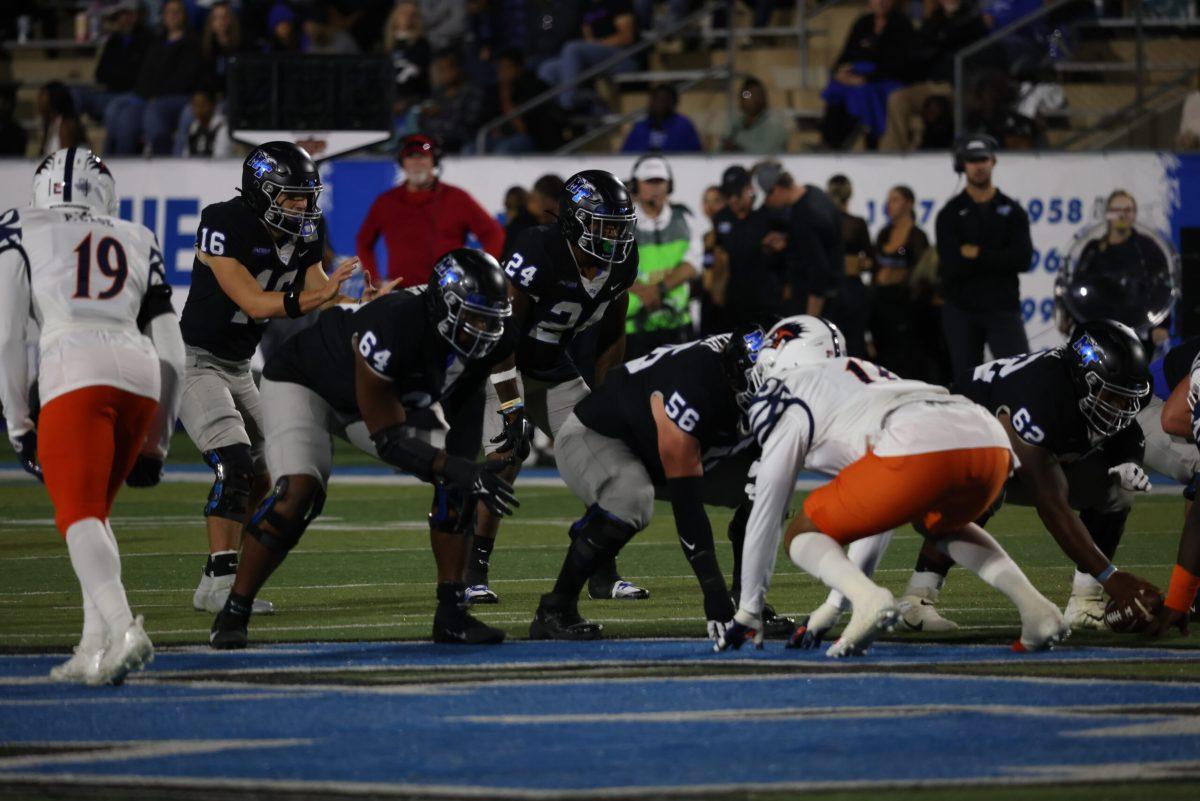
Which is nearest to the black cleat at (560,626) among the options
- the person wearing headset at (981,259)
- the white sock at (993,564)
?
the white sock at (993,564)

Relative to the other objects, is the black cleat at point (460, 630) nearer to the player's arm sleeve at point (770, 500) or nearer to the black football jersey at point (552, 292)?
the player's arm sleeve at point (770, 500)

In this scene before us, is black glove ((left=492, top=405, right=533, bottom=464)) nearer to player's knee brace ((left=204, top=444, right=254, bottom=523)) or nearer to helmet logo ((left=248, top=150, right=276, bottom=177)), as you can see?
player's knee brace ((left=204, top=444, right=254, bottom=523))

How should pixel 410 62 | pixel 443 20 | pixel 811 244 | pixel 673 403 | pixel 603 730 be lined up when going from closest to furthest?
pixel 603 730 → pixel 673 403 → pixel 811 244 → pixel 410 62 → pixel 443 20

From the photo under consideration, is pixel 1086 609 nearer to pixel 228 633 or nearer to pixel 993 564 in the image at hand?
pixel 993 564

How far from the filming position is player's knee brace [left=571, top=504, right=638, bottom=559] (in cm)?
768

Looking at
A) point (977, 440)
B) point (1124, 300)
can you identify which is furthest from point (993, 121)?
point (977, 440)

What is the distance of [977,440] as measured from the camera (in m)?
6.77

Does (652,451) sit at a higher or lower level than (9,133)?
lower

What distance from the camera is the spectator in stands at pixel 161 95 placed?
18.8 metres

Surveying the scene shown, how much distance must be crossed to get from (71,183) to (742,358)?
94.6 inches

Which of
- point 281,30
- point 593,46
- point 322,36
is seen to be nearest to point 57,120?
point 281,30

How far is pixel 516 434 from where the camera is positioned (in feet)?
27.1

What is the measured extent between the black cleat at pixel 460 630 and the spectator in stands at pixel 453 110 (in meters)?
10.6

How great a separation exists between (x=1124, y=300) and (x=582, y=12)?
6706 mm
